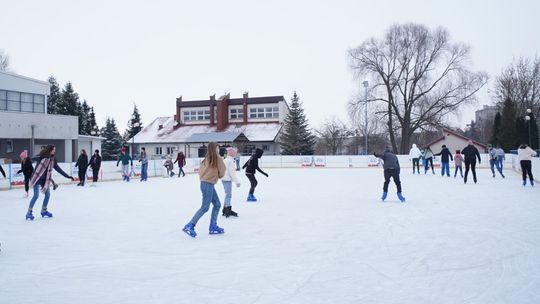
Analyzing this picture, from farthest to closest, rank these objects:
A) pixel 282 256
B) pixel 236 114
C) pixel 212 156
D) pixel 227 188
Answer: pixel 236 114
pixel 227 188
pixel 212 156
pixel 282 256

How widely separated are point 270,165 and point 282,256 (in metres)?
31.8

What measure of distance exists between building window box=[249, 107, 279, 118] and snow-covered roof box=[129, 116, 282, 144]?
114cm

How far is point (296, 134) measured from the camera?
147 ft

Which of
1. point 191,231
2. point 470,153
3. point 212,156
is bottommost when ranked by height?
point 191,231

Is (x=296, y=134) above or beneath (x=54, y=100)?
beneath

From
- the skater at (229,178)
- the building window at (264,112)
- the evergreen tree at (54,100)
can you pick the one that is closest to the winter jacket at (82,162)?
the skater at (229,178)

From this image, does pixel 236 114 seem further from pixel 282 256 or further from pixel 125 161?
pixel 282 256

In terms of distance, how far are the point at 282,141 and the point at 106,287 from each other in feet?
140

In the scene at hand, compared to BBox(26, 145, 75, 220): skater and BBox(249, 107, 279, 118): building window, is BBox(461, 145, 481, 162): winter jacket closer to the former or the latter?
BBox(26, 145, 75, 220): skater

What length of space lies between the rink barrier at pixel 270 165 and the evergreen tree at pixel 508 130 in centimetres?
481

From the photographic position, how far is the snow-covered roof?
156 ft

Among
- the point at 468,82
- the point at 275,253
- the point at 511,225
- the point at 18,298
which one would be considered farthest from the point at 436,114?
the point at 18,298

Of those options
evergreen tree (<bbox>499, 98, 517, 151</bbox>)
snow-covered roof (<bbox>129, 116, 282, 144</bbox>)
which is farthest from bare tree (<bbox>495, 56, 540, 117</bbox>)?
snow-covered roof (<bbox>129, 116, 282, 144</bbox>)

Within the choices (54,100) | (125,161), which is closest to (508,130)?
(125,161)
